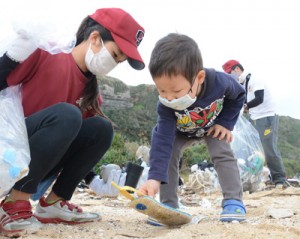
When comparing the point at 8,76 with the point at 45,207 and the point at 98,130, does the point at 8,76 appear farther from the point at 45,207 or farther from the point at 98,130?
the point at 45,207

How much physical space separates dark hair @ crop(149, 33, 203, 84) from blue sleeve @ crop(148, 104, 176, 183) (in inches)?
10.8

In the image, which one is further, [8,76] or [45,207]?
[45,207]

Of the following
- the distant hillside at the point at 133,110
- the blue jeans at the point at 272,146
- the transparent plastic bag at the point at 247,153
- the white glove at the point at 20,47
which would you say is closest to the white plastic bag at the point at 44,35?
the white glove at the point at 20,47

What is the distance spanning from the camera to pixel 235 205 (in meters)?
2.01

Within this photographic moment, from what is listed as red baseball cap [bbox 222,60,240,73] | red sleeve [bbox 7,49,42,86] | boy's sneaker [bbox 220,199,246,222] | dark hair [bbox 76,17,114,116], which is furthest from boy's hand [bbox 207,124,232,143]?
red baseball cap [bbox 222,60,240,73]

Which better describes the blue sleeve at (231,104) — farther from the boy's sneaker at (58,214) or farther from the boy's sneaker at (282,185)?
the boy's sneaker at (282,185)

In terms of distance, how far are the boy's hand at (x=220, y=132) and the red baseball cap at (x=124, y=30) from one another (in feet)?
1.76

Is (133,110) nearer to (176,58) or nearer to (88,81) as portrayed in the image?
(88,81)

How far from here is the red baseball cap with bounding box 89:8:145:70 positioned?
201cm

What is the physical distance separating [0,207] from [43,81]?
590 mm

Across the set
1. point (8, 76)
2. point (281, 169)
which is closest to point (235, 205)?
point (8, 76)

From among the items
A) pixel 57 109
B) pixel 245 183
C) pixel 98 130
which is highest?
pixel 57 109

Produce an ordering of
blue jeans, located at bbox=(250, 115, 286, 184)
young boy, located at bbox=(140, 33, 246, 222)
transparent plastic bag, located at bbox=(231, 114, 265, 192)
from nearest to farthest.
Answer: young boy, located at bbox=(140, 33, 246, 222) → transparent plastic bag, located at bbox=(231, 114, 265, 192) → blue jeans, located at bbox=(250, 115, 286, 184)

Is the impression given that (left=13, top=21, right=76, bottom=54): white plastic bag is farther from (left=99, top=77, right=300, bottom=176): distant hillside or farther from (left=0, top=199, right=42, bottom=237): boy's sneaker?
(left=99, top=77, right=300, bottom=176): distant hillside
